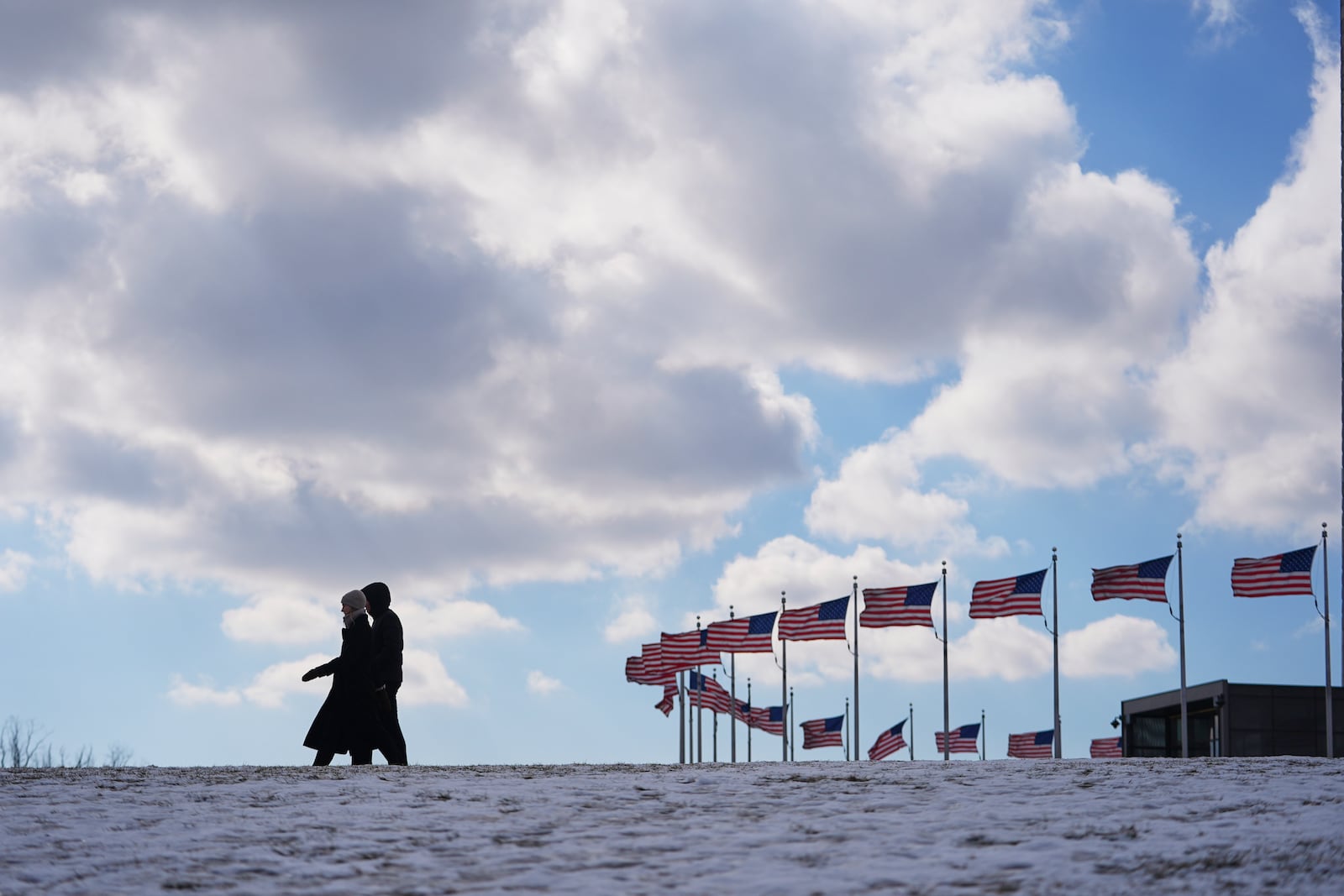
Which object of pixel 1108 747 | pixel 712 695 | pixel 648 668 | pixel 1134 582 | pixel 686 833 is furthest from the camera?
pixel 1108 747

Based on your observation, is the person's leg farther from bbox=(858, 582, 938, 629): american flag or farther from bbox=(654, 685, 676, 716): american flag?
bbox=(654, 685, 676, 716): american flag

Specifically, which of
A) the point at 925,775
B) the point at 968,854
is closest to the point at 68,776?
the point at 925,775

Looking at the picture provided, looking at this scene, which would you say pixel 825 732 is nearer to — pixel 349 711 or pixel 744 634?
pixel 744 634

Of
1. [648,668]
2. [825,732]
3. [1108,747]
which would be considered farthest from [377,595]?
[1108,747]

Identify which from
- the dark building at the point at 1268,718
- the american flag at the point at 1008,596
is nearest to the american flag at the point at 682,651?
the american flag at the point at 1008,596

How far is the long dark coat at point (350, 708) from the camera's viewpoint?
15.5m

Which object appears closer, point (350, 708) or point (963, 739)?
point (350, 708)

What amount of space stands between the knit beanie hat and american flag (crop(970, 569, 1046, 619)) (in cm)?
2486

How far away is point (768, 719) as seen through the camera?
60.8m

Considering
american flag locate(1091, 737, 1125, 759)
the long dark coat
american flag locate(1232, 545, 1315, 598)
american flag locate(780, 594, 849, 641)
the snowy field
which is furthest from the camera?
american flag locate(1091, 737, 1125, 759)

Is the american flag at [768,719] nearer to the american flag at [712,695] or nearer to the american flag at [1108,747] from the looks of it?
the american flag at [712,695]

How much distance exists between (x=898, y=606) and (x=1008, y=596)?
2.74 metres

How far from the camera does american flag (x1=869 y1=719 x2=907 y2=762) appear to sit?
5731 centimetres

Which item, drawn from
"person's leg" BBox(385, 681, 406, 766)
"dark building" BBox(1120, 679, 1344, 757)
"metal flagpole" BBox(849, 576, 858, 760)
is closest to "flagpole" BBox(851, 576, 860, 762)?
"metal flagpole" BBox(849, 576, 858, 760)
